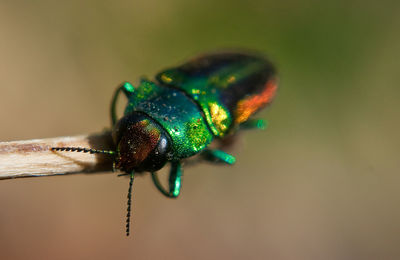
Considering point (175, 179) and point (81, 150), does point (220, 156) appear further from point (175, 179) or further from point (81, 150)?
point (81, 150)

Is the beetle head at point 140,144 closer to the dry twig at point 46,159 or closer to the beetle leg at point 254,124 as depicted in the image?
the dry twig at point 46,159

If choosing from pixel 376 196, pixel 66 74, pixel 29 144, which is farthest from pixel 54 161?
pixel 376 196

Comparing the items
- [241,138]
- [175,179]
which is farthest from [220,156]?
[241,138]

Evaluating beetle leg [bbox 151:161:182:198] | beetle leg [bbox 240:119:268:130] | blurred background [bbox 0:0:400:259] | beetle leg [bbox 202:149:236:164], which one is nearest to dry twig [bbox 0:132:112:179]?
beetle leg [bbox 151:161:182:198]

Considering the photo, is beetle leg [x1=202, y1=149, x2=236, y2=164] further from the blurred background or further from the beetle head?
the blurred background

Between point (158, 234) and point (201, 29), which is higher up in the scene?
point (201, 29)

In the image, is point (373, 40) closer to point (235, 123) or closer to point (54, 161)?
point (235, 123)
